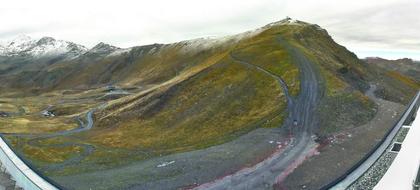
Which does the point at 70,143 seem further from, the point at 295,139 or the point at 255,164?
the point at 295,139

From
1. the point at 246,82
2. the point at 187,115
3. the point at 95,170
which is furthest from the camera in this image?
the point at 246,82

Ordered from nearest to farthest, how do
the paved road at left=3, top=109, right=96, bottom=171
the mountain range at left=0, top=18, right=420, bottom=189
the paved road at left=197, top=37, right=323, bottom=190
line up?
the paved road at left=197, top=37, right=323, bottom=190, the mountain range at left=0, top=18, right=420, bottom=189, the paved road at left=3, top=109, right=96, bottom=171

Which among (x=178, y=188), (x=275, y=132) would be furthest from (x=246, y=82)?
(x=178, y=188)

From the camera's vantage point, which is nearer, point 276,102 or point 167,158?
point 167,158

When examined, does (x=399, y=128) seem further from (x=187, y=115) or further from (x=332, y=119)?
(x=187, y=115)

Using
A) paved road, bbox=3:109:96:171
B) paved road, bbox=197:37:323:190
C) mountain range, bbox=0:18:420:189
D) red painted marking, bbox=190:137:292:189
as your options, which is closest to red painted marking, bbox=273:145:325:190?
paved road, bbox=197:37:323:190

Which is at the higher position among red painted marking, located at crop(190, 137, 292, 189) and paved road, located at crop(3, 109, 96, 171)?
red painted marking, located at crop(190, 137, 292, 189)

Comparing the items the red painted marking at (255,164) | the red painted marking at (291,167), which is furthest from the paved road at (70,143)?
the red painted marking at (291,167)

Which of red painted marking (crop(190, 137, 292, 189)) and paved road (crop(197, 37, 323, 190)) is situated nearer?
paved road (crop(197, 37, 323, 190))

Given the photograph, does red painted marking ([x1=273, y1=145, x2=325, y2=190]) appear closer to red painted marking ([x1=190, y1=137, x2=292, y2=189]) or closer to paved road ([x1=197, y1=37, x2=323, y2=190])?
paved road ([x1=197, y1=37, x2=323, y2=190])
